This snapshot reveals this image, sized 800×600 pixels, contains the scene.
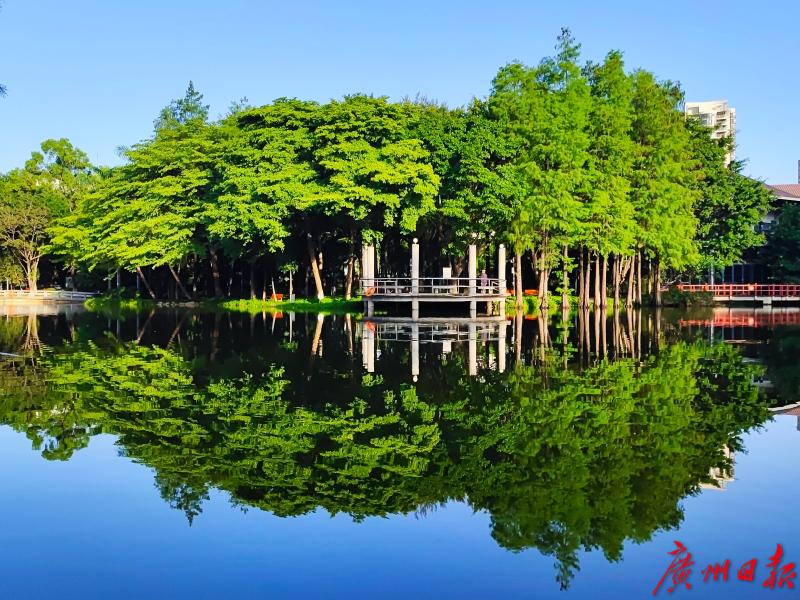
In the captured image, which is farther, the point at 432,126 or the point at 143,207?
the point at 143,207

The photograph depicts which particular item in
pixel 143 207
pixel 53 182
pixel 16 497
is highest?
pixel 53 182

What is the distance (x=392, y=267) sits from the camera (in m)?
51.1

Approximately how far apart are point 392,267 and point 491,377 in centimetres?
3539

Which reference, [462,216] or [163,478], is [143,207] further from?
[163,478]

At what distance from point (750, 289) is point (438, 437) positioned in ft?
173

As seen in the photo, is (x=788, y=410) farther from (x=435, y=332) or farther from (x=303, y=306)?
(x=303, y=306)

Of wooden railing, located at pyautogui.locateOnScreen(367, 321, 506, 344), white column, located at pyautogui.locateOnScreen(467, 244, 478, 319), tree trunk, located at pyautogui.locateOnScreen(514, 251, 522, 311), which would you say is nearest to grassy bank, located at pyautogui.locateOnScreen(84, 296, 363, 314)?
tree trunk, located at pyautogui.locateOnScreen(514, 251, 522, 311)

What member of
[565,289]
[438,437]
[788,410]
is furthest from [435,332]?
[565,289]

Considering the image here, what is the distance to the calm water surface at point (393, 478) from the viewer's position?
6.39 meters

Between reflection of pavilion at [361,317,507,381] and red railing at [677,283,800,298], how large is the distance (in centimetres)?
2897

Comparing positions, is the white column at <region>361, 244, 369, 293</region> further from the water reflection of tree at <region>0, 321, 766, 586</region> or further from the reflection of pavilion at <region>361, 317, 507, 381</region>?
the water reflection of tree at <region>0, 321, 766, 586</region>

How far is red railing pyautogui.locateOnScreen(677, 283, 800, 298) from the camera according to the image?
56.7m

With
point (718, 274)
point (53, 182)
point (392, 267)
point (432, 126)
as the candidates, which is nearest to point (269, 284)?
point (392, 267)

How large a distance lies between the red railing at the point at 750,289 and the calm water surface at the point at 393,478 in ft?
134
